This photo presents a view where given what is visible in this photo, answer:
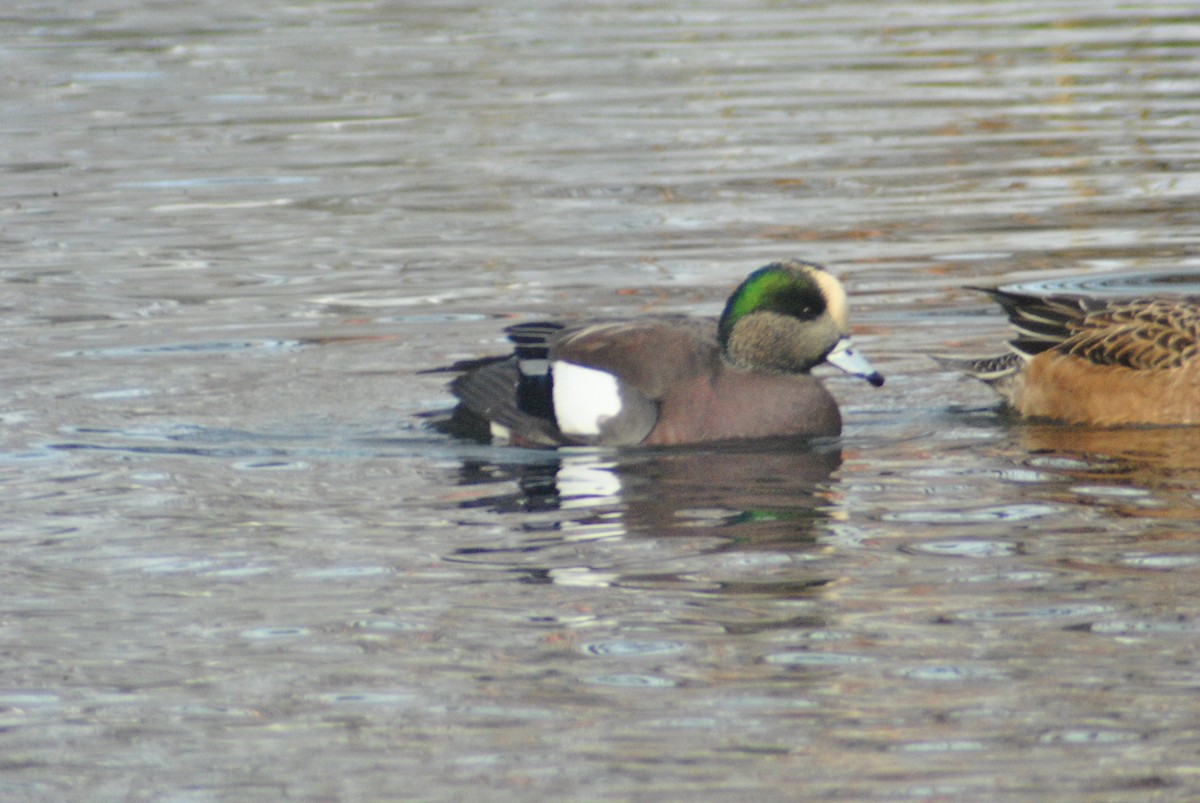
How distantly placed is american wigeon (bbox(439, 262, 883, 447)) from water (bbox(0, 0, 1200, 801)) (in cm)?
13

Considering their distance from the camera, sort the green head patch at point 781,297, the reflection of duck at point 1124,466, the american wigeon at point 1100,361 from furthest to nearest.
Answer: the american wigeon at point 1100,361 → the green head patch at point 781,297 → the reflection of duck at point 1124,466

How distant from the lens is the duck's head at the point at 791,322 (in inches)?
287

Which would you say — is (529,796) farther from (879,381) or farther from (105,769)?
(879,381)

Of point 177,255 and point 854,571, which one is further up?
point 177,255

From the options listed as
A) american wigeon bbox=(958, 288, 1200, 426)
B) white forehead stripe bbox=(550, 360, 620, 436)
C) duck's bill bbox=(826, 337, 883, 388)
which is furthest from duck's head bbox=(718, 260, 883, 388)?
american wigeon bbox=(958, 288, 1200, 426)

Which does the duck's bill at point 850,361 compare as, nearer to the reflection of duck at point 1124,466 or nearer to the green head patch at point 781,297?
the green head patch at point 781,297

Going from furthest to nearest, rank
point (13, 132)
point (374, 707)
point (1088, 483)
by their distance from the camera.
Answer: point (13, 132) < point (1088, 483) < point (374, 707)

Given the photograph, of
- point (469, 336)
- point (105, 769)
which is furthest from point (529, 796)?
point (469, 336)

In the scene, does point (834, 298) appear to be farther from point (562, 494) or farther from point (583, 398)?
point (562, 494)

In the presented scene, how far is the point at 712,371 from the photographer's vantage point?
7285mm

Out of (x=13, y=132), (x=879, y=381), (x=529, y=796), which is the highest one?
(x=13, y=132)

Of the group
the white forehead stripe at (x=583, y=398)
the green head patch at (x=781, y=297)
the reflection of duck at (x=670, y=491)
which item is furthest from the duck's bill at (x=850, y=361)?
the white forehead stripe at (x=583, y=398)

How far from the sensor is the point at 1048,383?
7.77 meters

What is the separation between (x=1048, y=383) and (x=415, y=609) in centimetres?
330
